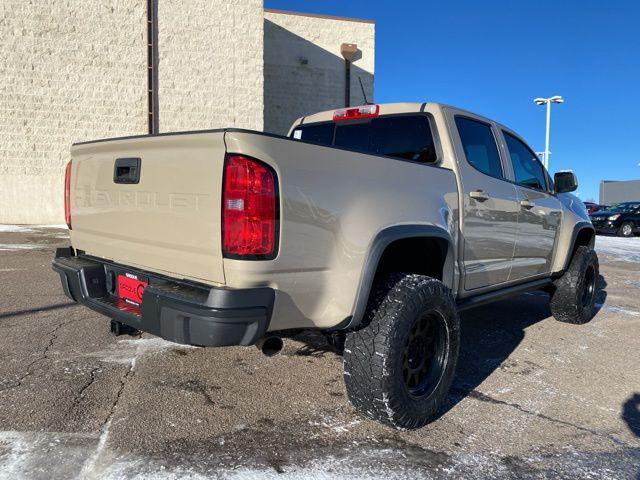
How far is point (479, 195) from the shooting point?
3670mm

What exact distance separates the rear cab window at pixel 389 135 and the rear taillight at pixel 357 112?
1.4 inches

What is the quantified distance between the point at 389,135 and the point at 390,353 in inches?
73.5

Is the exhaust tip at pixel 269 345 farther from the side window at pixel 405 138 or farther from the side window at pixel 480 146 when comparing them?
the side window at pixel 480 146

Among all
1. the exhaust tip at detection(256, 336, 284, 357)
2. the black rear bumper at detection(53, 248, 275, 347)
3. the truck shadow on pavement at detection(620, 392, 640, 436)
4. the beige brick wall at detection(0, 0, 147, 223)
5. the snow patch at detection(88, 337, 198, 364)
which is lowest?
the truck shadow on pavement at detection(620, 392, 640, 436)

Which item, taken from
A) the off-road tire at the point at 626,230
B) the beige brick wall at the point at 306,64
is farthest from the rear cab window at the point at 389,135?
the off-road tire at the point at 626,230

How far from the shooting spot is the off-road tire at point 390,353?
272 centimetres

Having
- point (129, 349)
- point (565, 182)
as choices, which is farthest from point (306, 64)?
point (129, 349)

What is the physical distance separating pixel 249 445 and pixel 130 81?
58.2 ft

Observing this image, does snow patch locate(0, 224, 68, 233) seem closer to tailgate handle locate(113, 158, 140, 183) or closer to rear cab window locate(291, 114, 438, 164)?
rear cab window locate(291, 114, 438, 164)

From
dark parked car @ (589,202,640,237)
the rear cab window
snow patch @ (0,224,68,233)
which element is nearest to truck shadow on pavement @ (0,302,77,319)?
the rear cab window

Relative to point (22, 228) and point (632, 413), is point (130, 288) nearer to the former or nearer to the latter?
point (632, 413)

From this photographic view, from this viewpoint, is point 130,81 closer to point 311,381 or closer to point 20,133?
point 20,133

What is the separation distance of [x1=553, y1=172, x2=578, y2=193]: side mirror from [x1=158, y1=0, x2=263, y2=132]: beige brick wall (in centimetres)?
1501

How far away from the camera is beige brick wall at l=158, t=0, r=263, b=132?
18156 mm
